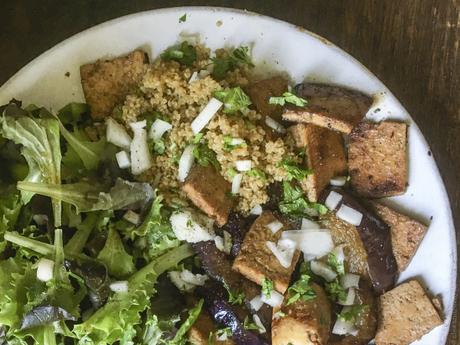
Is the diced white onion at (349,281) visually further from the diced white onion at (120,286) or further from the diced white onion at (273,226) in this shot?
the diced white onion at (120,286)

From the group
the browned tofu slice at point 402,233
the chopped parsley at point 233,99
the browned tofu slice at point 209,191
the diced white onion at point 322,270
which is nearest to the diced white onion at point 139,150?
the browned tofu slice at point 209,191

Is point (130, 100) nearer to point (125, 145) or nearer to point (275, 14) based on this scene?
point (125, 145)

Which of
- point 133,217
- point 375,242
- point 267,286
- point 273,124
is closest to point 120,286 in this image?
point 133,217

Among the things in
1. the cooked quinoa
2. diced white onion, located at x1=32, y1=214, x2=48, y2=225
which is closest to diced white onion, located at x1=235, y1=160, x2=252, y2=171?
the cooked quinoa

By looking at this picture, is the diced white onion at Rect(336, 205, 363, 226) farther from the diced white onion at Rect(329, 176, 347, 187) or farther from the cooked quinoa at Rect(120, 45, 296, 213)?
the cooked quinoa at Rect(120, 45, 296, 213)

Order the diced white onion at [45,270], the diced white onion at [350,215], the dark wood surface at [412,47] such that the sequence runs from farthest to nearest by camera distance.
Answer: the dark wood surface at [412,47], the diced white onion at [350,215], the diced white onion at [45,270]
